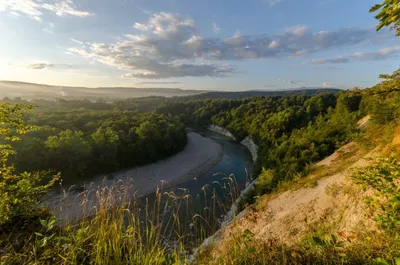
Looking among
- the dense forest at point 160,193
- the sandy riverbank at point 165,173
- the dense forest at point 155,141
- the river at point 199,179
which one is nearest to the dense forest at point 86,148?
the dense forest at point 155,141

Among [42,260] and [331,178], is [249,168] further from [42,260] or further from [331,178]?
[42,260]

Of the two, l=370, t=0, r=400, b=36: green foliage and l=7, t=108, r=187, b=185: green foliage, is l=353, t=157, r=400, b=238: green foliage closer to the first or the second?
l=370, t=0, r=400, b=36: green foliage

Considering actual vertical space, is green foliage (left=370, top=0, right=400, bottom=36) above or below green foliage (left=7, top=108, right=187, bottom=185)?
above

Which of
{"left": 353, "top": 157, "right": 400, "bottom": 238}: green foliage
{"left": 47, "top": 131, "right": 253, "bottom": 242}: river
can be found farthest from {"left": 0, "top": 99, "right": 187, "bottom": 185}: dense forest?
{"left": 353, "top": 157, "right": 400, "bottom": 238}: green foliage

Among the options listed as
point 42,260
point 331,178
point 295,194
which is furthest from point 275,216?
point 42,260

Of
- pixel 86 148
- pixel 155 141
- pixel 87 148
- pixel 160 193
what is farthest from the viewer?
pixel 155 141

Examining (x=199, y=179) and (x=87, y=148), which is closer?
(x=87, y=148)

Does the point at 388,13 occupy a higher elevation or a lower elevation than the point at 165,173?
higher

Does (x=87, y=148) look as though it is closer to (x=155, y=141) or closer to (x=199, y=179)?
(x=155, y=141)

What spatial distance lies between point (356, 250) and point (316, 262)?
833mm

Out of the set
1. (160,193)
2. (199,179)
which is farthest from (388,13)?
(199,179)

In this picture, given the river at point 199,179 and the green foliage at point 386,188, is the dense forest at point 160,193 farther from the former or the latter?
the river at point 199,179

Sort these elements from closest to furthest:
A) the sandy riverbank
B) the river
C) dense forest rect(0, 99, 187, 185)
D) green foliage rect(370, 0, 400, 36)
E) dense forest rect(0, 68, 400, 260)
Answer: green foliage rect(370, 0, 400, 36)
dense forest rect(0, 68, 400, 260)
the river
dense forest rect(0, 99, 187, 185)
the sandy riverbank

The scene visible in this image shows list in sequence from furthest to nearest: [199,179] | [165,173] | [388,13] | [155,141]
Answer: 1. [155,141]
2. [165,173]
3. [199,179]
4. [388,13]
